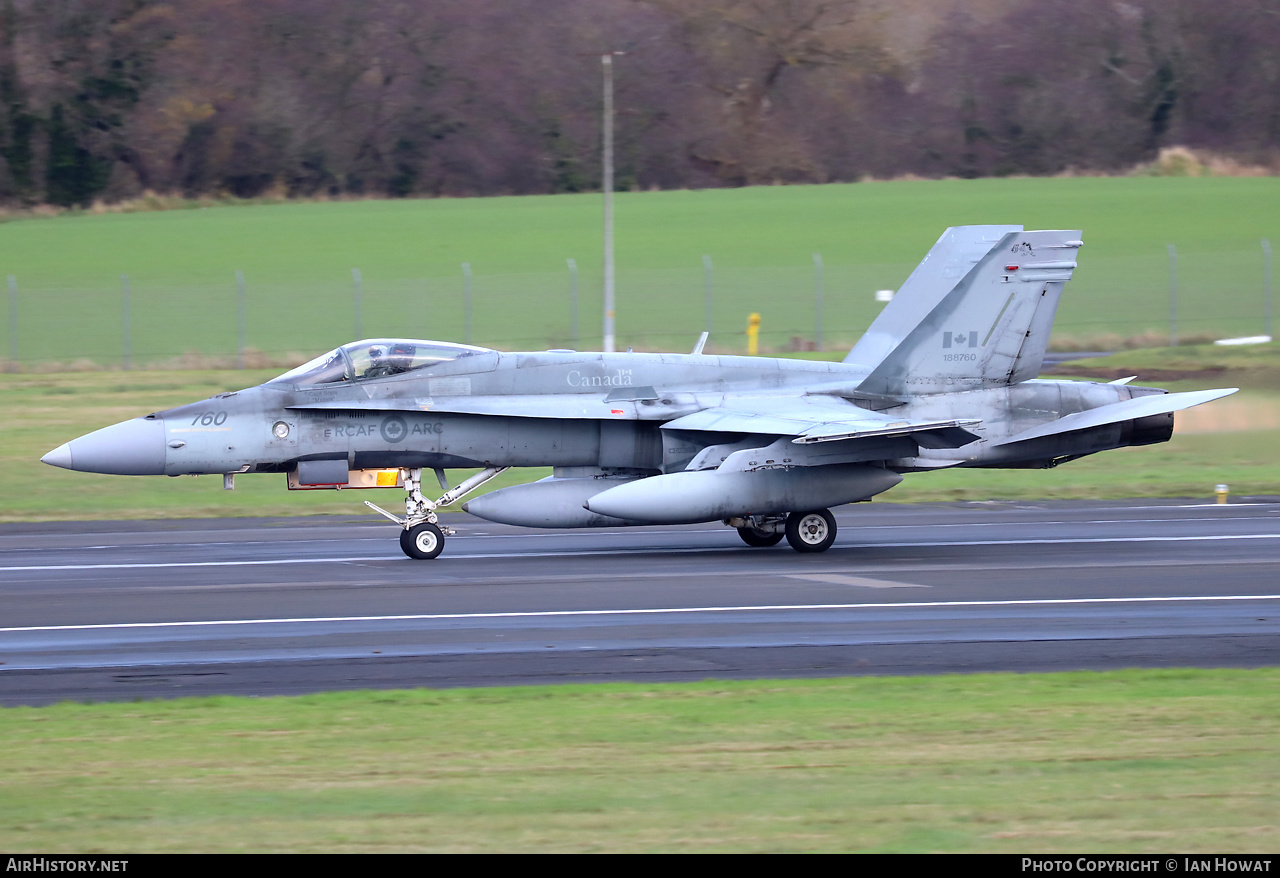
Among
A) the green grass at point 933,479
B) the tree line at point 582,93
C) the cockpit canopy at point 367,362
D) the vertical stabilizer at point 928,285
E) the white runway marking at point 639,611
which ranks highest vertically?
the tree line at point 582,93

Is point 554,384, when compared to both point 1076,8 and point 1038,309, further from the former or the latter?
point 1076,8

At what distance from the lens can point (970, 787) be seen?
25.3 ft

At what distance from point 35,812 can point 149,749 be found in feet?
4.44

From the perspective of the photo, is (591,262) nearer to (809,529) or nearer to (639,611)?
(809,529)

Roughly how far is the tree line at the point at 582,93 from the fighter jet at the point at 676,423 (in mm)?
53173

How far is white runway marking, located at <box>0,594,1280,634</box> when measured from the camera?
13.4 m

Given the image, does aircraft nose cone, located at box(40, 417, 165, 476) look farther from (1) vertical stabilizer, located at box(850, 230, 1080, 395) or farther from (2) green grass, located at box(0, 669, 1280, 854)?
(1) vertical stabilizer, located at box(850, 230, 1080, 395)

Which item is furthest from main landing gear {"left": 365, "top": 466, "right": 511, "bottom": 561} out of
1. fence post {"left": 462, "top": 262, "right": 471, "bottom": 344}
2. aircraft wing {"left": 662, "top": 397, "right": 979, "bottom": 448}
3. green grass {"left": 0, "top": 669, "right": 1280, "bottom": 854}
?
fence post {"left": 462, "top": 262, "right": 471, "bottom": 344}

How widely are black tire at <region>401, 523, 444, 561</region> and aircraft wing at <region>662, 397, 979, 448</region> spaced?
2965 millimetres

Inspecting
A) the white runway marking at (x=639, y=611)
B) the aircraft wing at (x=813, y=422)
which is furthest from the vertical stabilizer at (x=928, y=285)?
the white runway marking at (x=639, y=611)

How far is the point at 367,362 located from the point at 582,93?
57.7 metres

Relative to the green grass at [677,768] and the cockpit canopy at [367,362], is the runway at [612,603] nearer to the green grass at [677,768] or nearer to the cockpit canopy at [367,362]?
the green grass at [677,768]

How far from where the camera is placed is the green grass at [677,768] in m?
6.94

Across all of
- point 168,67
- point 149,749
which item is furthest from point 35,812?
point 168,67
